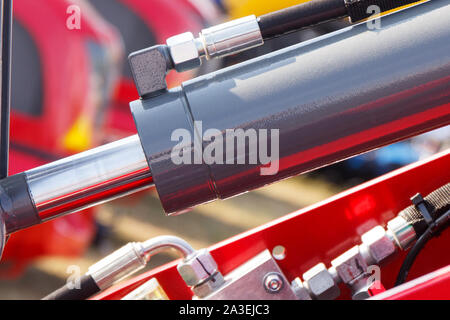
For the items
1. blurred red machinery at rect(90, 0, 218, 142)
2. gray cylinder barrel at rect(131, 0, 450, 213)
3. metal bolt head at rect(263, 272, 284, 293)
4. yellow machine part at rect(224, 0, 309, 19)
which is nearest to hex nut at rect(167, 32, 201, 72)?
gray cylinder barrel at rect(131, 0, 450, 213)

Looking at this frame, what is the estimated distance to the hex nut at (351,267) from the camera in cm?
66

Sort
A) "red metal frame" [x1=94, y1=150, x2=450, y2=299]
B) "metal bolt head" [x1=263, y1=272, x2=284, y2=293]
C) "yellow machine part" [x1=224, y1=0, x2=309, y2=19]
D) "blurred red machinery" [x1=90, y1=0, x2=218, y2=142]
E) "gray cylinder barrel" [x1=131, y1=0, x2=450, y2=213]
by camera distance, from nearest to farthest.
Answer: "gray cylinder barrel" [x1=131, y1=0, x2=450, y2=213], "metal bolt head" [x1=263, y1=272, x2=284, y2=293], "red metal frame" [x1=94, y1=150, x2=450, y2=299], "blurred red machinery" [x1=90, y1=0, x2=218, y2=142], "yellow machine part" [x1=224, y1=0, x2=309, y2=19]

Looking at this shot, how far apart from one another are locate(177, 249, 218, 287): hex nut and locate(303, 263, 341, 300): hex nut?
0.11 metres

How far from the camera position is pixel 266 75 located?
0.48m

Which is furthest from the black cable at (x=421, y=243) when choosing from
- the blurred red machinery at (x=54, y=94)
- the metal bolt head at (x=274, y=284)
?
the blurred red machinery at (x=54, y=94)

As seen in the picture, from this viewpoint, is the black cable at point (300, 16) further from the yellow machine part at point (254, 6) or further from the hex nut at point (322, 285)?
the yellow machine part at point (254, 6)

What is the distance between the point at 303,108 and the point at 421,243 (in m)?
0.28

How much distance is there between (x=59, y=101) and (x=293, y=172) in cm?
157

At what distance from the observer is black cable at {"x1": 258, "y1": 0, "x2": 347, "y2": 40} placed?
52cm

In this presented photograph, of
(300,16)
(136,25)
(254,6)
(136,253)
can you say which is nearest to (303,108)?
(300,16)

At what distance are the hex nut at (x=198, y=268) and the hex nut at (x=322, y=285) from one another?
0.11 metres

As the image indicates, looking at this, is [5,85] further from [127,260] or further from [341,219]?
[341,219]

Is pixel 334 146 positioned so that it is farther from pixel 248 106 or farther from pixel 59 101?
pixel 59 101

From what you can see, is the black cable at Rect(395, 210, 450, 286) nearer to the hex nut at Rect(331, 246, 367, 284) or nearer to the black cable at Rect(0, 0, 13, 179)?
the hex nut at Rect(331, 246, 367, 284)
